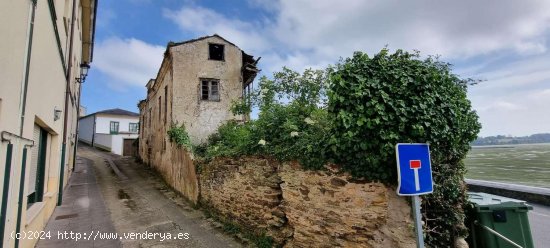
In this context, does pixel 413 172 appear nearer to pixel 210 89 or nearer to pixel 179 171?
pixel 179 171

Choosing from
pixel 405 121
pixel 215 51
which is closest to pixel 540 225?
pixel 405 121

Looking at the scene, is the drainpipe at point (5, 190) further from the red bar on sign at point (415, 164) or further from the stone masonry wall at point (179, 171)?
the stone masonry wall at point (179, 171)

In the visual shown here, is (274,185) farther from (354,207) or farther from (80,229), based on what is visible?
(80,229)

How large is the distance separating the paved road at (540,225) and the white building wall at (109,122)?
40775mm

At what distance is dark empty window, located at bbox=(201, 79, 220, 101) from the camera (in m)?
15.2

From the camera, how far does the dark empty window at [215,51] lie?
15.6 m

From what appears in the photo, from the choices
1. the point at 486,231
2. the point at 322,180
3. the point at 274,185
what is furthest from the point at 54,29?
the point at 486,231

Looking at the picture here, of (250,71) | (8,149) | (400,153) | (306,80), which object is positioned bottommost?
(400,153)

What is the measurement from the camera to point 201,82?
49.5ft

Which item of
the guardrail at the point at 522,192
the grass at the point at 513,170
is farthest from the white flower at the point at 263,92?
the guardrail at the point at 522,192

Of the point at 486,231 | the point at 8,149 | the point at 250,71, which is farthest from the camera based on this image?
the point at 250,71

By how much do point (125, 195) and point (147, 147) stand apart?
420 inches

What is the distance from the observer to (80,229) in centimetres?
779

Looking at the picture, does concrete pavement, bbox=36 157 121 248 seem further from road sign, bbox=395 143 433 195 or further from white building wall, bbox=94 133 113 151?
white building wall, bbox=94 133 113 151
